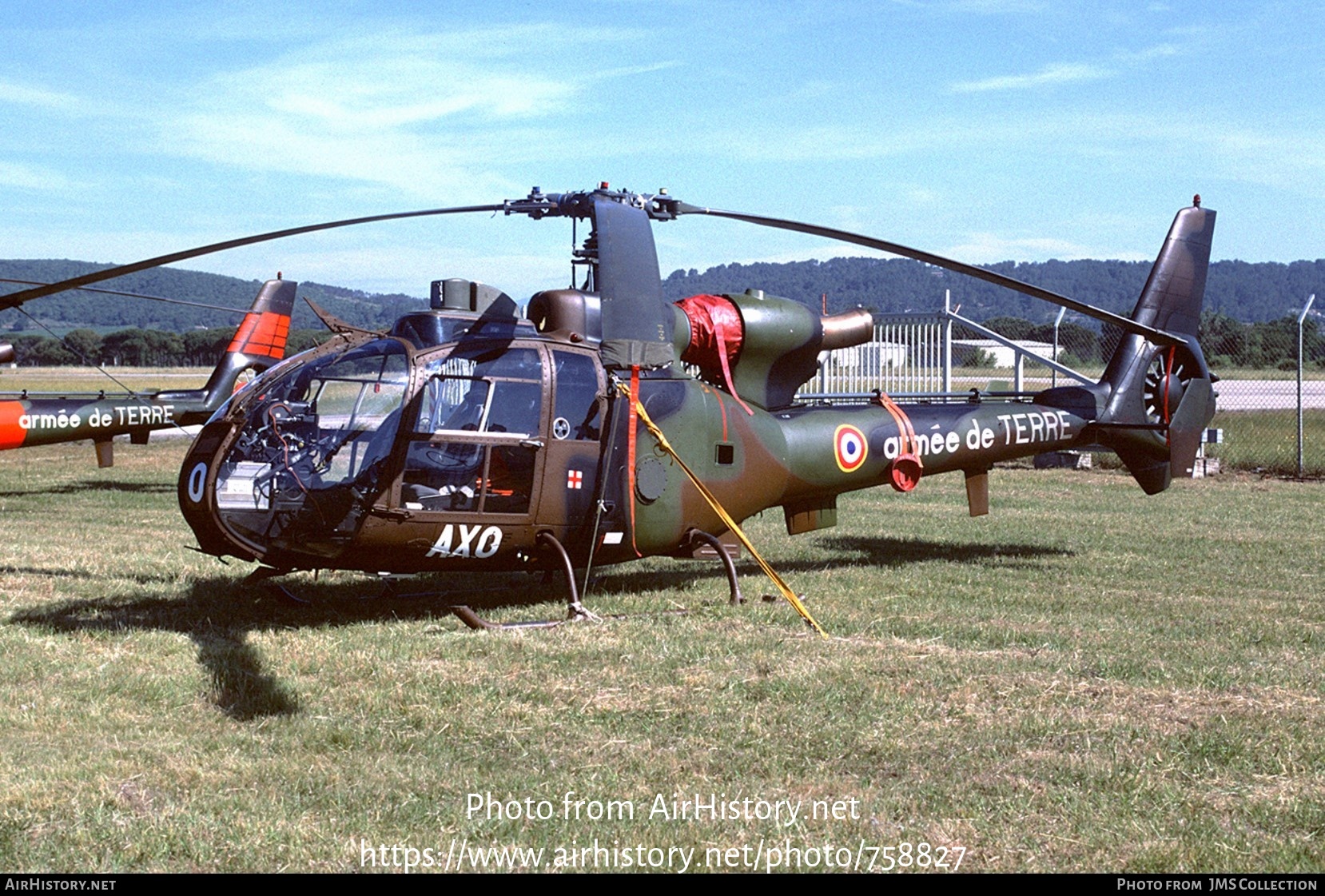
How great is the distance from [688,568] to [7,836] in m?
7.28

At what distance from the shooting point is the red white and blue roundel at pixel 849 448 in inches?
411

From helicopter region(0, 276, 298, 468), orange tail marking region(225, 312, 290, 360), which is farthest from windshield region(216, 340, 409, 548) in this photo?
orange tail marking region(225, 312, 290, 360)

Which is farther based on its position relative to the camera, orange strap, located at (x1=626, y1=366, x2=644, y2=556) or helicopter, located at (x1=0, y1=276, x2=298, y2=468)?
helicopter, located at (x1=0, y1=276, x2=298, y2=468)

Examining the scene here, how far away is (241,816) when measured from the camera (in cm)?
486

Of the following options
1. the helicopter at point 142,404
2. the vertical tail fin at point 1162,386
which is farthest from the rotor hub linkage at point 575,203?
the helicopter at point 142,404

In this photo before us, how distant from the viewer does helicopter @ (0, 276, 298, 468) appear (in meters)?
17.1

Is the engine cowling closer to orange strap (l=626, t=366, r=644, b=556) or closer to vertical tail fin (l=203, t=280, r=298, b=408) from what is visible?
orange strap (l=626, t=366, r=644, b=556)

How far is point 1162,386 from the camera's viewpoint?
12.2 metres

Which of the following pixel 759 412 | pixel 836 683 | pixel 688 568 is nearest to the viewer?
pixel 836 683

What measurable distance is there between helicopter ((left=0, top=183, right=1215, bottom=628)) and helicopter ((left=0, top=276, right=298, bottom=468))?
32.2ft

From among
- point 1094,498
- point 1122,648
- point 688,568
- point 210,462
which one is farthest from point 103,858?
point 1094,498

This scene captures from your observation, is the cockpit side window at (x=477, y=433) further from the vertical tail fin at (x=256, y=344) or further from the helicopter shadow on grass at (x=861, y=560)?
the vertical tail fin at (x=256, y=344)

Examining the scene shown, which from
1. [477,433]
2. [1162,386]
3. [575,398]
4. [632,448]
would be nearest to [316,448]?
[477,433]

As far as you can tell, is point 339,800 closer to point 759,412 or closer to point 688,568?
point 759,412
